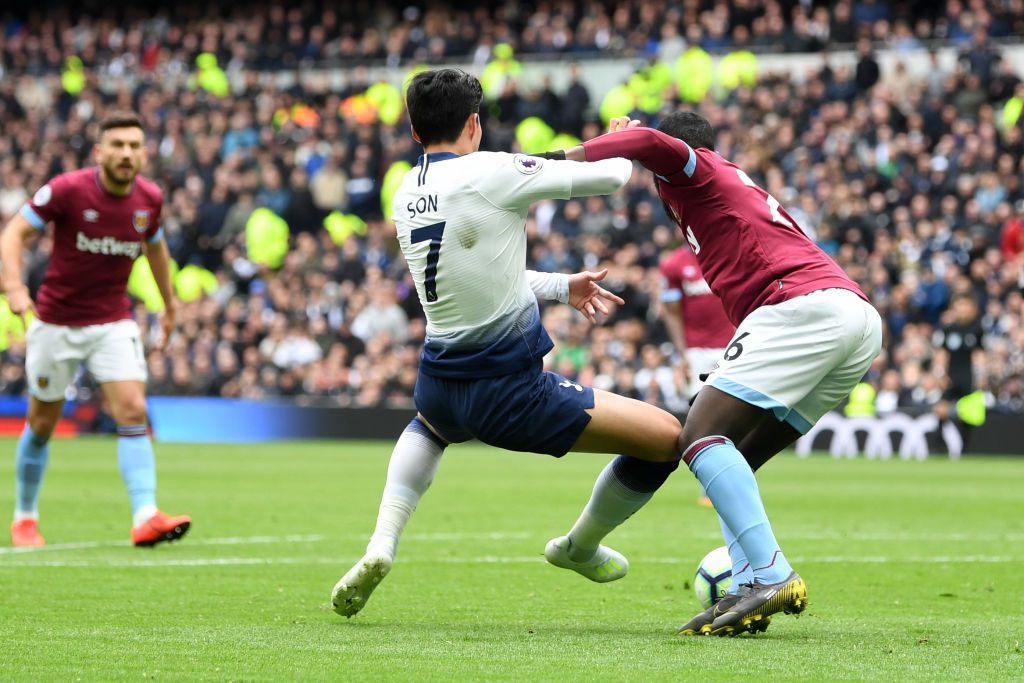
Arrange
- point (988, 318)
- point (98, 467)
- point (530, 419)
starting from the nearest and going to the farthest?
point (530, 419) → point (98, 467) → point (988, 318)

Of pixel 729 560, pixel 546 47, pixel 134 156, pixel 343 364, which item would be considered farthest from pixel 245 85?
pixel 729 560

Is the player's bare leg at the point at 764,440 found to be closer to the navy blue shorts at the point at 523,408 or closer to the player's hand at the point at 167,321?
the navy blue shorts at the point at 523,408

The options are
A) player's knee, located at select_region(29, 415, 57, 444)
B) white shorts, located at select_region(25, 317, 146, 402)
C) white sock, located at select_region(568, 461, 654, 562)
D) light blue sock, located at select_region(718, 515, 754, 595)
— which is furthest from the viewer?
player's knee, located at select_region(29, 415, 57, 444)

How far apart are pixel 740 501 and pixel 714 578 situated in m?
0.74

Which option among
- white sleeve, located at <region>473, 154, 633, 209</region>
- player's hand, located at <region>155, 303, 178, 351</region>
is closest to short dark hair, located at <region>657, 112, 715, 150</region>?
white sleeve, located at <region>473, 154, 633, 209</region>

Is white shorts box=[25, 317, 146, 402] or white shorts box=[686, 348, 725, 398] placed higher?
white shorts box=[25, 317, 146, 402]

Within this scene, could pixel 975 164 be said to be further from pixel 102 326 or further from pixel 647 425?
pixel 647 425

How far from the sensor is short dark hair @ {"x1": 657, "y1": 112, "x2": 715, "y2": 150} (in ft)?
20.9

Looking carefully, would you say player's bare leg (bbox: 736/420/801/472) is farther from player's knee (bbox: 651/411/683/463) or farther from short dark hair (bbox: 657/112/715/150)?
short dark hair (bbox: 657/112/715/150)

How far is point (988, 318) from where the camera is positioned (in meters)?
19.9

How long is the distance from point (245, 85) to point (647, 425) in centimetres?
2665

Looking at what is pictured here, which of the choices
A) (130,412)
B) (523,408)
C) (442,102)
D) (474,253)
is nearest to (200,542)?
(130,412)

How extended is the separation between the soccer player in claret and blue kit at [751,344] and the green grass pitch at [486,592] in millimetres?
286

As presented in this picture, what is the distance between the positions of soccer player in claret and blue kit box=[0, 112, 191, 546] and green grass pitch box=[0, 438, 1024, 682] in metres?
0.50
